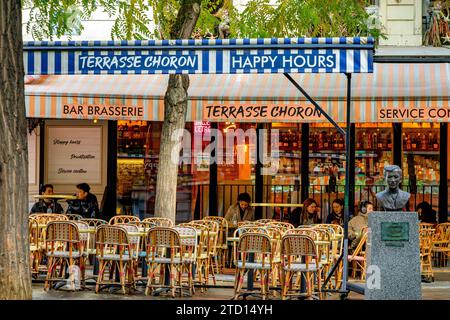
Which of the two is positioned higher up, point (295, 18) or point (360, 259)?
point (295, 18)

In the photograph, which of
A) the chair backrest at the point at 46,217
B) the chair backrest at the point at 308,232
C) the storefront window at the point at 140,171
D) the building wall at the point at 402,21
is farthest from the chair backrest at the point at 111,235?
the building wall at the point at 402,21

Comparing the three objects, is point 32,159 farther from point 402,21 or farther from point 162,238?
point 402,21

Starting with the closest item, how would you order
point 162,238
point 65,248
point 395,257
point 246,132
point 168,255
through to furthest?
point 395,257 → point 162,238 → point 168,255 → point 65,248 → point 246,132

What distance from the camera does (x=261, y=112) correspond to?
17.0 m

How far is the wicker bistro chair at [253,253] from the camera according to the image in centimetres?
1273

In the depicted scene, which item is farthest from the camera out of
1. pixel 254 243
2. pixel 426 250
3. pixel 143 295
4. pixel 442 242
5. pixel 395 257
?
pixel 442 242

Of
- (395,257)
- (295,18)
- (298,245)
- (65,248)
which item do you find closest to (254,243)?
(298,245)

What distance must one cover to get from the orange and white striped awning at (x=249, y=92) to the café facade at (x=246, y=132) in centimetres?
2

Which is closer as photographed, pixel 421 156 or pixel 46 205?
pixel 46 205

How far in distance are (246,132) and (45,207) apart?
4.55 metres

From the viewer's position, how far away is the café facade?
55.5 feet

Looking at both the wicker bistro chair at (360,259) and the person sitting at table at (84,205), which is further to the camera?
the person sitting at table at (84,205)

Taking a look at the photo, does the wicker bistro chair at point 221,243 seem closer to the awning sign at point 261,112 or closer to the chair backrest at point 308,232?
the awning sign at point 261,112
